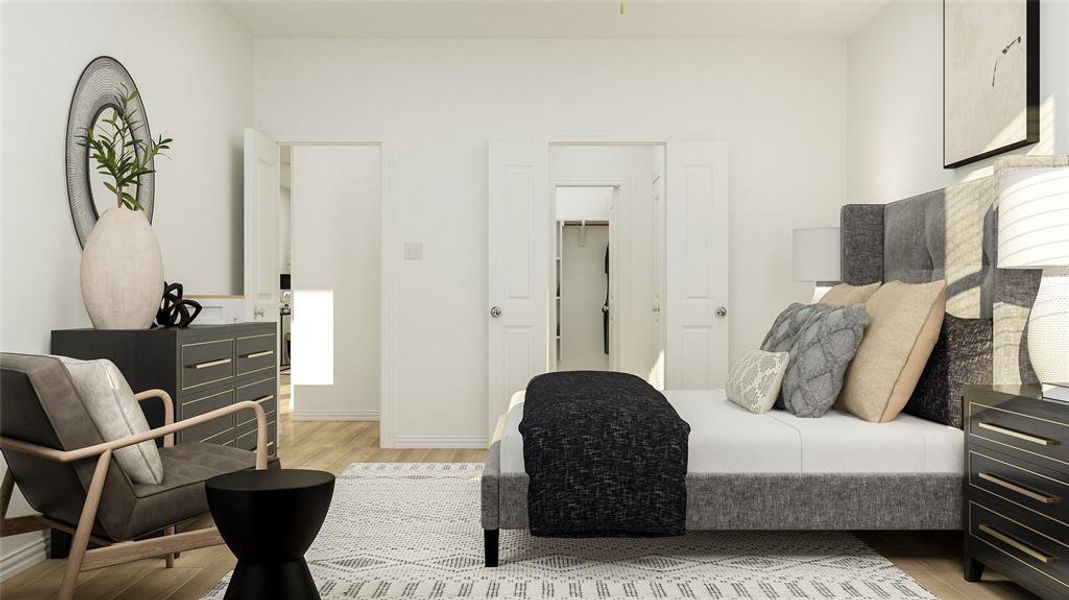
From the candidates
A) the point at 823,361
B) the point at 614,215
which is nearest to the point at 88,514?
the point at 823,361

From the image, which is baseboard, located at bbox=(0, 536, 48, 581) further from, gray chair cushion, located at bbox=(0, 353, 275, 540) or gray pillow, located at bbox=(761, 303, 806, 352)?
gray pillow, located at bbox=(761, 303, 806, 352)

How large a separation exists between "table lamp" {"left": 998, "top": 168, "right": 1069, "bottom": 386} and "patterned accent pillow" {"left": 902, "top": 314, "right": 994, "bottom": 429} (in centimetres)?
18

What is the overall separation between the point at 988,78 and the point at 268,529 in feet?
11.3

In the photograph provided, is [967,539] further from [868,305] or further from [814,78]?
[814,78]

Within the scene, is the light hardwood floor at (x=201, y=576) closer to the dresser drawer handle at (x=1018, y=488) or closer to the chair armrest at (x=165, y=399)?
the dresser drawer handle at (x=1018, y=488)

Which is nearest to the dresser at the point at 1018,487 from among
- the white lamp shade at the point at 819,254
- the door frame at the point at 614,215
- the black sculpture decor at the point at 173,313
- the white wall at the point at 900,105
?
the white wall at the point at 900,105

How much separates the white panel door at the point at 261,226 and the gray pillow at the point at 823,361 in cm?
302

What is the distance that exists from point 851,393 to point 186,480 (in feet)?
8.00

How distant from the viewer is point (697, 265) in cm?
504

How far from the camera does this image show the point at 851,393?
10.1 ft

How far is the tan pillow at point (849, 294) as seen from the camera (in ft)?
12.0

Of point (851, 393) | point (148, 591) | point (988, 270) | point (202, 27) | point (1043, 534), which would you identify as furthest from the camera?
point (202, 27)

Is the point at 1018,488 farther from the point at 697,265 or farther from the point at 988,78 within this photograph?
the point at 697,265

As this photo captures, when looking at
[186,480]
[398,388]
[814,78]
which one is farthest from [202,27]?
[814,78]
